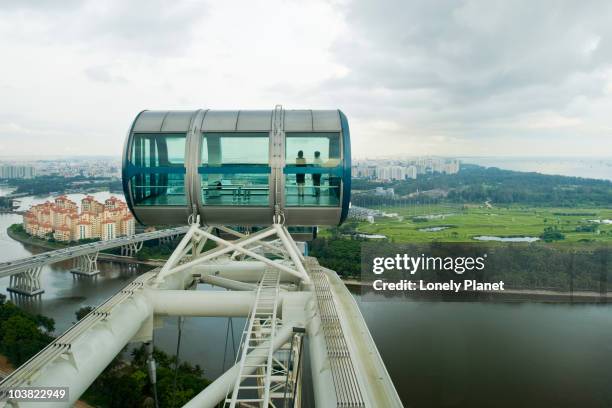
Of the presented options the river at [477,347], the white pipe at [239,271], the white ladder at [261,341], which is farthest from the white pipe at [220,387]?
the river at [477,347]

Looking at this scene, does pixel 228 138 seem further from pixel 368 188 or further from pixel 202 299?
pixel 368 188

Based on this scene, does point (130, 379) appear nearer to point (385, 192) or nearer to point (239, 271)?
point (239, 271)

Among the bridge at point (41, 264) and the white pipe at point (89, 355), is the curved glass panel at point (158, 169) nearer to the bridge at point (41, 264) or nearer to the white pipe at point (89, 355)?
the white pipe at point (89, 355)

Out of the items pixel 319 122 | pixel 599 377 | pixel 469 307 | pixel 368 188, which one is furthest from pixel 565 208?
pixel 319 122

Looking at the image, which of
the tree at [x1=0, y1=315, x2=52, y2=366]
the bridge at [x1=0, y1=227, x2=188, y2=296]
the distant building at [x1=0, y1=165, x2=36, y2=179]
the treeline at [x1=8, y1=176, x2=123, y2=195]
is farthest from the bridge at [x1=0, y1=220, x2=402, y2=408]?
the distant building at [x1=0, y1=165, x2=36, y2=179]

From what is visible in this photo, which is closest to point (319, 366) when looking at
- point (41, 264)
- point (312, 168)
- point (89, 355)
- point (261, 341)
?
point (261, 341)
